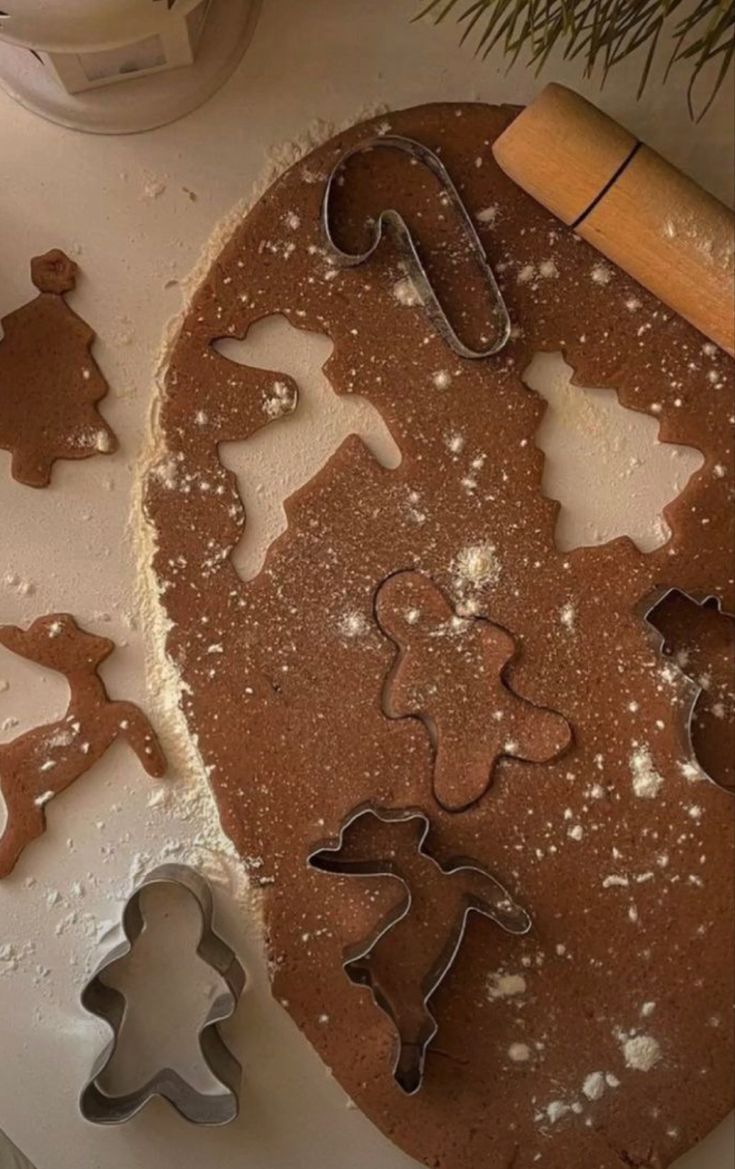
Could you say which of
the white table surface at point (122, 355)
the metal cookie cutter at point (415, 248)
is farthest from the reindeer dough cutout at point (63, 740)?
the metal cookie cutter at point (415, 248)

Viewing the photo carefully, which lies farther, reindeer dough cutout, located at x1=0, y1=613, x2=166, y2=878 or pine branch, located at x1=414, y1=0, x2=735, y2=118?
reindeer dough cutout, located at x1=0, y1=613, x2=166, y2=878

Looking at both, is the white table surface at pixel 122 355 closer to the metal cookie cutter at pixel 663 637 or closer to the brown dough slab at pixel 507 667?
the brown dough slab at pixel 507 667

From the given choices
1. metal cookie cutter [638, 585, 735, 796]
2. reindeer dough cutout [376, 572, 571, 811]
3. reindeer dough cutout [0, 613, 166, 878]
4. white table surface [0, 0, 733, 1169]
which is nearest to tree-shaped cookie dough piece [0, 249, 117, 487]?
white table surface [0, 0, 733, 1169]

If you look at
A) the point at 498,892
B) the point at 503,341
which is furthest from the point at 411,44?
the point at 498,892

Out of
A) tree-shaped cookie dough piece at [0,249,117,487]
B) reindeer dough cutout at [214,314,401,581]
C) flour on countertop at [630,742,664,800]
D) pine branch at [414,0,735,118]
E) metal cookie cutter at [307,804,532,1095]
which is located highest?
pine branch at [414,0,735,118]

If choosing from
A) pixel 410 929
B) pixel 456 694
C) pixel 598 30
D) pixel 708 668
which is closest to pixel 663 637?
pixel 708 668

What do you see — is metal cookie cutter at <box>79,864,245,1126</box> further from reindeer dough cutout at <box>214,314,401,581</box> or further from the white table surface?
reindeer dough cutout at <box>214,314,401,581</box>
